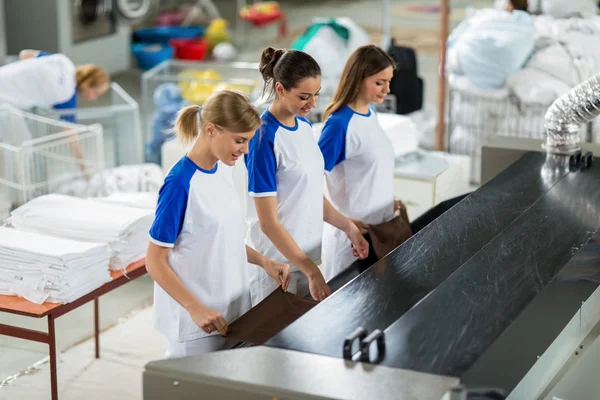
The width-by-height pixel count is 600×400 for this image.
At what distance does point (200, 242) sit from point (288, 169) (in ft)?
1.45

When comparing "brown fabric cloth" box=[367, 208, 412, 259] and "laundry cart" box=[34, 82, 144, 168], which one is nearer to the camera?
"brown fabric cloth" box=[367, 208, 412, 259]

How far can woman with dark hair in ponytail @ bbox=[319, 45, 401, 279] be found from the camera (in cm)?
300

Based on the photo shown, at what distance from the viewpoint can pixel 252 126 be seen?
2393 mm

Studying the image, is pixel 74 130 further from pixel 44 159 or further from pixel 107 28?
pixel 107 28

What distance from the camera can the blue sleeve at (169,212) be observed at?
2.39m

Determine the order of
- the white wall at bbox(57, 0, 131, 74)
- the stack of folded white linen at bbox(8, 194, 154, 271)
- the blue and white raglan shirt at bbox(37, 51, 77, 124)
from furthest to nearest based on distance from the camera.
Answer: the white wall at bbox(57, 0, 131, 74) < the blue and white raglan shirt at bbox(37, 51, 77, 124) < the stack of folded white linen at bbox(8, 194, 154, 271)

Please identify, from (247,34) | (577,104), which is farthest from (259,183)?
(247,34)

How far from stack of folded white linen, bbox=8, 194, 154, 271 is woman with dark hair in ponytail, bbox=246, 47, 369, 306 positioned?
27.5 inches

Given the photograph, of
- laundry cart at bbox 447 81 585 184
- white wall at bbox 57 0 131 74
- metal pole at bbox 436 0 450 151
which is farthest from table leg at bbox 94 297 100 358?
white wall at bbox 57 0 131 74

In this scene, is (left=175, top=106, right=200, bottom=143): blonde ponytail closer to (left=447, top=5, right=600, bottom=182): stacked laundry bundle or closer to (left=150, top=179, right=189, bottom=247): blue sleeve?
(left=150, top=179, right=189, bottom=247): blue sleeve

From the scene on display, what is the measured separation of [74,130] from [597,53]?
3344 mm

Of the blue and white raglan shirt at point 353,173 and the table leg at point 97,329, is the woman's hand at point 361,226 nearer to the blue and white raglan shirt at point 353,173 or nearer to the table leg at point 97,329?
the blue and white raglan shirt at point 353,173

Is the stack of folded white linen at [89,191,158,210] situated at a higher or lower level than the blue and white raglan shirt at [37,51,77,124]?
lower

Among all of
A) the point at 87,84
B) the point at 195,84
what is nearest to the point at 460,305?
the point at 87,84
